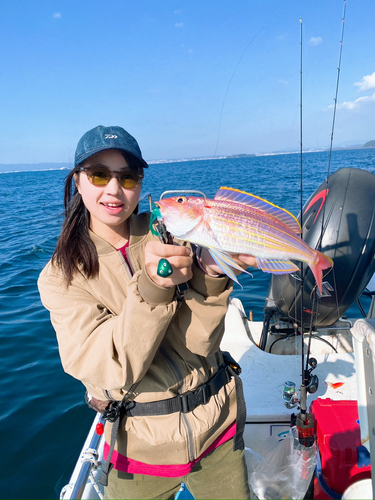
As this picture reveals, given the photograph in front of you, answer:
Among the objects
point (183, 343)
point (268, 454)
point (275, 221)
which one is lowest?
point (268, 454)

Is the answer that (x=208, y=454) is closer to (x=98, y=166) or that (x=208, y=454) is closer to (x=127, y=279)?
(x=127, y=279)

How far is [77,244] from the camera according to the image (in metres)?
2.19

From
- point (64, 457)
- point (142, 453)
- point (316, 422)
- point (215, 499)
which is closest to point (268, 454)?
point (316, 422)

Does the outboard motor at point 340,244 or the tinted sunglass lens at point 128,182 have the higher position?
the tinted sunglass lens at point 128,182

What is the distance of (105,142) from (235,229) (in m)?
0.98

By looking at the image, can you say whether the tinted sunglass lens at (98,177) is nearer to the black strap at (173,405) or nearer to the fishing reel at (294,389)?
the black strap at (173,405)

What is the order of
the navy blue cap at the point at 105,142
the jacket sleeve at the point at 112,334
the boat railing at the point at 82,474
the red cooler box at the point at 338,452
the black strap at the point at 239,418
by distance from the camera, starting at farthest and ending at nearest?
the boat railing at the point at 82,474 < the red cooler box at the point at 338,452 < the black strap at the point at 239,418 < the navy blue cap at the point at 105,142 < the jacket sleeve at the point at 112,334

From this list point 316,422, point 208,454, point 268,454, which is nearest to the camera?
point 208,454

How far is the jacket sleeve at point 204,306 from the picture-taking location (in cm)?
197

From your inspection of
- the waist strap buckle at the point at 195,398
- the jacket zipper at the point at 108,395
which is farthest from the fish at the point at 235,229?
the jacket zipper at the point at 108,395

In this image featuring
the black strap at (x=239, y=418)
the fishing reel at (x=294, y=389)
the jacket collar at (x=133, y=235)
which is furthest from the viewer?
the fishing reel at (x=294, y=389)

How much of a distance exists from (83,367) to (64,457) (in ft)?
11.6

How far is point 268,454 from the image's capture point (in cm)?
325

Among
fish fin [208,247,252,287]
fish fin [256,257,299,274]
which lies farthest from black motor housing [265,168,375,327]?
fish fin [208,247,252,287]
